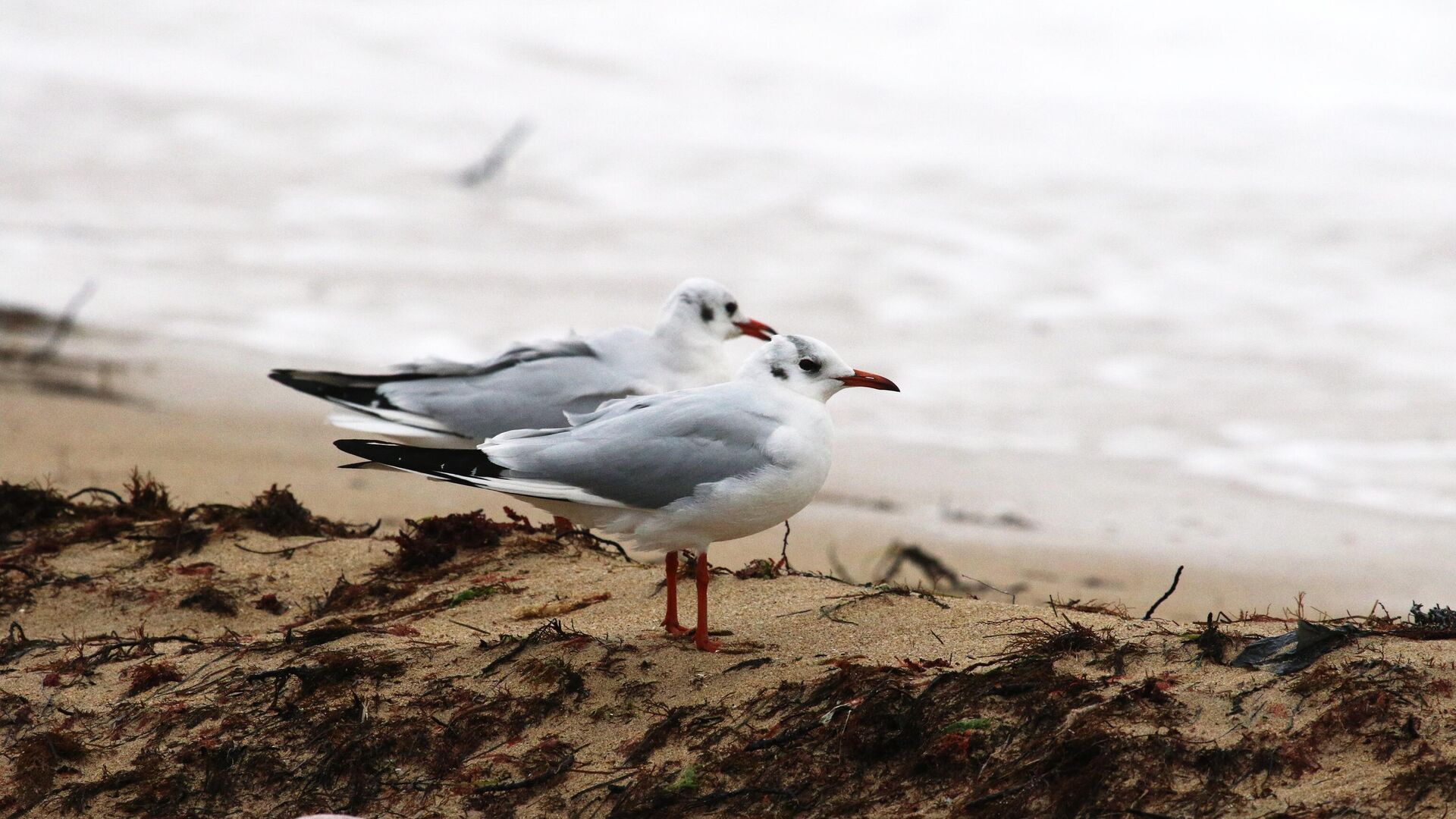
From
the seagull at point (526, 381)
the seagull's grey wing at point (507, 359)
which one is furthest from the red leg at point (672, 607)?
the seagull's grey wing at point (507, 359)

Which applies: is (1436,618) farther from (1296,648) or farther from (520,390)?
(520,390)

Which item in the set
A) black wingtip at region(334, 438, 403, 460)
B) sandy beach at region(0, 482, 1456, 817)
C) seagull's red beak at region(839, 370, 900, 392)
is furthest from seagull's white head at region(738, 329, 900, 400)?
black wingtip at region(334, 438, 403, 460)

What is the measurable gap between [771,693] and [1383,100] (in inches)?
726

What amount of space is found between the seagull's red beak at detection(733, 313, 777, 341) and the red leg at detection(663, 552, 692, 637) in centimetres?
230

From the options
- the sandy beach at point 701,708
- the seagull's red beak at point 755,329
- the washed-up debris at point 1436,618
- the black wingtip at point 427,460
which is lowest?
the sandy beach at point 701,708

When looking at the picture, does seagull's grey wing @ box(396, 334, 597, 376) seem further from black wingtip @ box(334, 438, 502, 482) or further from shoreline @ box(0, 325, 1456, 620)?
black wingtip @ box(334, 438, 502, 482)

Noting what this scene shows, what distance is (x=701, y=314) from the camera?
253 inches

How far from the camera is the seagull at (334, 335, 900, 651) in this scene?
4.25 metres

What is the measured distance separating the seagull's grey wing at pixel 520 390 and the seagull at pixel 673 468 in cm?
122

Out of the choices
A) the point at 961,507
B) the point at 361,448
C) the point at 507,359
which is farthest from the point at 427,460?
the point at 961,507

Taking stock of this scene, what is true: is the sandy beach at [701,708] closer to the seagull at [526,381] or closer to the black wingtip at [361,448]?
the black wingtip at [361,448]

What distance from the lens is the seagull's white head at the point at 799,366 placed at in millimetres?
4668

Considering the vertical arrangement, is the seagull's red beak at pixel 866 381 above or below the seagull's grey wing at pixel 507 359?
below

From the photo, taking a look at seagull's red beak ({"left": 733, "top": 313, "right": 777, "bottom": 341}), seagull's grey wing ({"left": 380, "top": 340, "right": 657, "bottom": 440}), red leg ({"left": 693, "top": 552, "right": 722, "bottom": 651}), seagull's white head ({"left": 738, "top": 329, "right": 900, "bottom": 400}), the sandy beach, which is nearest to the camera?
the sandy beach
